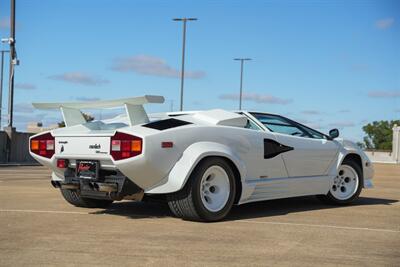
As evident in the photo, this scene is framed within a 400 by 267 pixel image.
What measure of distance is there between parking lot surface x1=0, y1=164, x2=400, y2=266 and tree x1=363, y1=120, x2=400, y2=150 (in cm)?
13475

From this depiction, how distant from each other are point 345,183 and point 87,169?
166 inches

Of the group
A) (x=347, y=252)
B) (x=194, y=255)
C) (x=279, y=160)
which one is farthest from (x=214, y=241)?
(x=279, y=160)

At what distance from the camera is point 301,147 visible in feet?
25.4

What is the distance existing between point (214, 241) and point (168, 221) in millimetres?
1280

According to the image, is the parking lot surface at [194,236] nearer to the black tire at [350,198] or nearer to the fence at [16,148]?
the black tire at [350,198]

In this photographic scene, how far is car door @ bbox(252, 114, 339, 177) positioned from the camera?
755cm

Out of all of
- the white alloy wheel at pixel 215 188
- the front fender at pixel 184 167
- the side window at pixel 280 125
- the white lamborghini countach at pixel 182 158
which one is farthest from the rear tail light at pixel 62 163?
the side window at pixel 280 125

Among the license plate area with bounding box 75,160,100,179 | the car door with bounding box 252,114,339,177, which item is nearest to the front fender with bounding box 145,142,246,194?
the license plate area with bounding box 75,160,100,179

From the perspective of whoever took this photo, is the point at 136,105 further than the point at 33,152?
No

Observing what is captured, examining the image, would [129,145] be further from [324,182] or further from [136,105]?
[324,182]

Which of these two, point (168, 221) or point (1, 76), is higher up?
point (1, 76)

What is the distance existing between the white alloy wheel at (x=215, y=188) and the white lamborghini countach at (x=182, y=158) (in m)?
0.01

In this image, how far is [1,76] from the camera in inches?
1978

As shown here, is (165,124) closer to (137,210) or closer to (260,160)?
(260,160)
